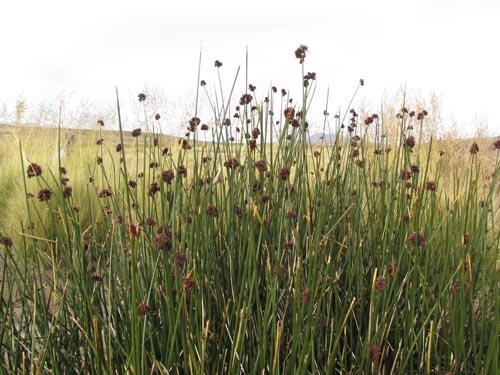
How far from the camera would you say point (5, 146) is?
22.3ft

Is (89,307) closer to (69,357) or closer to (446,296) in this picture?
(69,357)

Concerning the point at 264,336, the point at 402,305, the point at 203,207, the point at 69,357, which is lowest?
the point at 69,357

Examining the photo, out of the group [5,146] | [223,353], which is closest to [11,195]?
[5,146]

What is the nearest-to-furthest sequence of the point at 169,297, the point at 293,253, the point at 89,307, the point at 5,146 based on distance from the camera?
1. the point at 169,297
2. the point at 89,307
3. the point at 293,253
4. the point at 5,146

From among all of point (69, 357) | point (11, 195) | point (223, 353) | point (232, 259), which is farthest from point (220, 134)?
point (11, 195)

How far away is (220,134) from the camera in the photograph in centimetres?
169

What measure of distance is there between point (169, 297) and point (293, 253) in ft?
2.17

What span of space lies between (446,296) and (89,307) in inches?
40.6

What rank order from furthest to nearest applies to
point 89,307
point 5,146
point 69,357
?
point 5,146
point 69,357
point 89,307

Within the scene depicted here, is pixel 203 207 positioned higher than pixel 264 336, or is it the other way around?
pixel 203 207

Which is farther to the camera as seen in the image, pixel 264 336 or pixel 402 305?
pixel 402 305

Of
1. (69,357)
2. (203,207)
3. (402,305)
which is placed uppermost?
(203,207)

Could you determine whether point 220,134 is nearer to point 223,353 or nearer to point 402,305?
point 223,353

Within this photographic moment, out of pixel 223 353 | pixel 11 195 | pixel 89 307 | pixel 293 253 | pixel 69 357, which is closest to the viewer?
pixel 89 307
